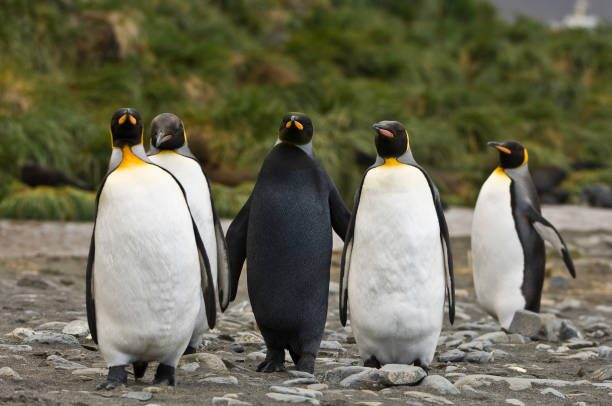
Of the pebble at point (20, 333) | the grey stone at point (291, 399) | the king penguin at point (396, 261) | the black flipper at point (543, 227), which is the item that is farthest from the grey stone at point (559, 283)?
the grey stone at point (291, 399)

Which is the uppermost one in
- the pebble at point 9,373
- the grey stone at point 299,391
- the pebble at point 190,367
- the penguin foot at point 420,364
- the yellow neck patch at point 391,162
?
the yellow neck patch at point 391,162

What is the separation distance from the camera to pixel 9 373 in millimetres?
3084

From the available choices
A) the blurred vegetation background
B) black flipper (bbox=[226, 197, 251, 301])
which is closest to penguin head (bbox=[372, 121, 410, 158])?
black flipper (bbox=[226, 197, 251, 301])

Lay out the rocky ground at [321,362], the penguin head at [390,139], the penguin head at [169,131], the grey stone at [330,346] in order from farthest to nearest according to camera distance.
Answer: the grey stone at [330,346], the penguin head at [169,131], the penguin head at [390,139], the rocky ground at [321,362]

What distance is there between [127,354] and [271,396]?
622 millimetres

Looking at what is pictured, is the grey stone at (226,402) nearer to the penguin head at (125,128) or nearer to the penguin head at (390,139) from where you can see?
the penguin head at (125,128)

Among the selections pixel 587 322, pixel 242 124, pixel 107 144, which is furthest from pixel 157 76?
pixel 587 322

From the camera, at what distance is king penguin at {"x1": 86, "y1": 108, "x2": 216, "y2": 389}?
313 cm

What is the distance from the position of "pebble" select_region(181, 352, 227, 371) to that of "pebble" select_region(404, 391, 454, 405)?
86 centimetres

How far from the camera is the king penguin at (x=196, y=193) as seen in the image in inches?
152

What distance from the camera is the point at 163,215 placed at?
3.16 m

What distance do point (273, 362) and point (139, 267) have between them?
2.99 ft

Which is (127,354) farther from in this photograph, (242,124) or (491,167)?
(491,167)

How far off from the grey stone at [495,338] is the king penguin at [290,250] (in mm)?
1534
